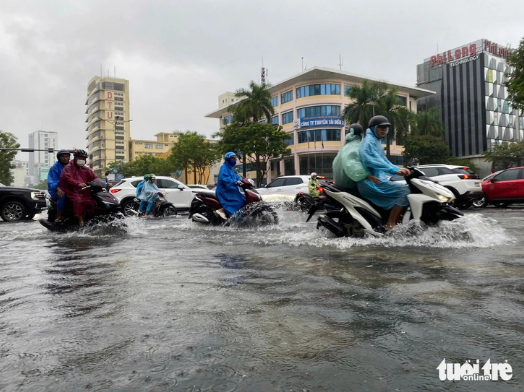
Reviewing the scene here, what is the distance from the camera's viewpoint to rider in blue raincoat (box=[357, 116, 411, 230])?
6.34 meters

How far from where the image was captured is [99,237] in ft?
27.3

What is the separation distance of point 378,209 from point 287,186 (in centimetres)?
1120

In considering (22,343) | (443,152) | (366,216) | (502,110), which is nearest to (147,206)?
(366,216)

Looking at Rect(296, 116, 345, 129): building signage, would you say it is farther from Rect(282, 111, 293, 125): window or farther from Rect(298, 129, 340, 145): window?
Rect(282, 111, 293, 125): window

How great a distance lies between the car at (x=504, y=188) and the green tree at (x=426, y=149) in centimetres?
3718

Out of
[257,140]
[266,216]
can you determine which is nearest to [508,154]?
[257,140]

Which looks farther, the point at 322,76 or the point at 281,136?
the point at 322,76

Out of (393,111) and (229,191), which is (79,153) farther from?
(393,111)

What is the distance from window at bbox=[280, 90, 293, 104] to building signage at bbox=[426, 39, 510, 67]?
27931 mm

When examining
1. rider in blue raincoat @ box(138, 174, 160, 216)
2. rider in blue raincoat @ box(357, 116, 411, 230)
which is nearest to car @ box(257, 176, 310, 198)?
rider in blue raincoat @ box(138, 174, 160, 216)

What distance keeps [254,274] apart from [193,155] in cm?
4891

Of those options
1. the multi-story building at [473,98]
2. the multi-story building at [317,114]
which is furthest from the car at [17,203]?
the multi-story building at [473,98]

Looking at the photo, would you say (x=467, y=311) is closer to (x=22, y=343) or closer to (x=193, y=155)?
(x=22, y=343)

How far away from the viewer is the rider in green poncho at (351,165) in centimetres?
648
